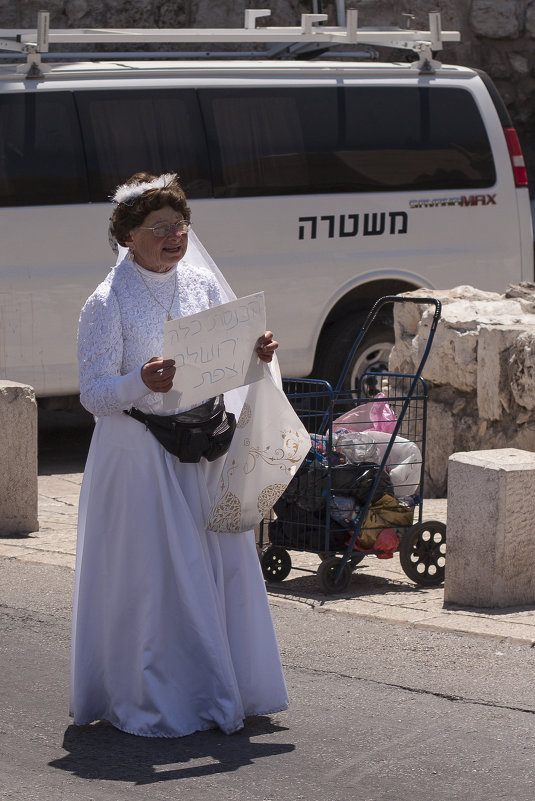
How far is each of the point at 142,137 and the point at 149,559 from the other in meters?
5.49

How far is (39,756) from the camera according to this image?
4.24 meters

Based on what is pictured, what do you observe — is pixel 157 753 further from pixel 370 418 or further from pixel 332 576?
pixel 370 418

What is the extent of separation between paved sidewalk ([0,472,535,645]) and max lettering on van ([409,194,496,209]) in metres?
2.91

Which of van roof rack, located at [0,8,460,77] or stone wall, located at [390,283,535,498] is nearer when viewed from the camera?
stone wall, located at [390,283,535,498]

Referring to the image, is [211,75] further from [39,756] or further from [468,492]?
[39,756]

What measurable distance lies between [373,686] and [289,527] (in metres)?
1.38

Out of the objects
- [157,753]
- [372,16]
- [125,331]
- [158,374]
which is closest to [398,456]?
[125,331]

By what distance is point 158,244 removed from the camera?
14.6 feet

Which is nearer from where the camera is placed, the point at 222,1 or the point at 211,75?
the point at 211,75

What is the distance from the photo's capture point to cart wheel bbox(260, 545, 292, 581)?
6.45 metres

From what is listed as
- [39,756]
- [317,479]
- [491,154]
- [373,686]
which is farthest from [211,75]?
[39,756]

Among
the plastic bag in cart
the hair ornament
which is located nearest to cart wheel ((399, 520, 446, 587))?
the plastic bag in cart

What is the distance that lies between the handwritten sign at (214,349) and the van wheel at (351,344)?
5512 mm

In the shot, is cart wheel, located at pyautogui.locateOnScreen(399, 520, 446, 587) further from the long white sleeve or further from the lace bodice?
the long white sleeve
